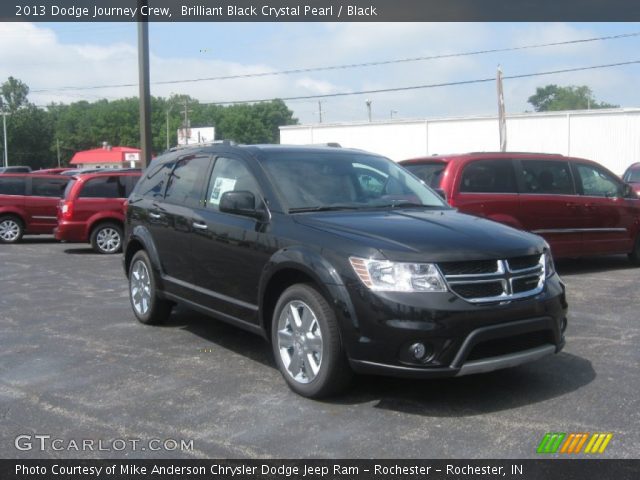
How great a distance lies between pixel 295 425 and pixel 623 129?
3691 centimetres

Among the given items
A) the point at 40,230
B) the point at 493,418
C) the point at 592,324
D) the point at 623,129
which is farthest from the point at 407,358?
the point at 623,129

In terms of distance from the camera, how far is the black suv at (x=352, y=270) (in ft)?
14.4

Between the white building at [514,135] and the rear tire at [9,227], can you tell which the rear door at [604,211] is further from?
the white building at [514,135]

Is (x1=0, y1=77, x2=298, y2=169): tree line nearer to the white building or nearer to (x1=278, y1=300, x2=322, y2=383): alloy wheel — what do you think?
the white building

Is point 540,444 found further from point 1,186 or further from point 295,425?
point 1,186

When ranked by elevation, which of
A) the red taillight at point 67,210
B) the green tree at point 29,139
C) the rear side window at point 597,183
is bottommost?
the red taillight at point 67,210

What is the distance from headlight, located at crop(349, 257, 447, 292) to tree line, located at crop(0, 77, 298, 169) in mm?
77921

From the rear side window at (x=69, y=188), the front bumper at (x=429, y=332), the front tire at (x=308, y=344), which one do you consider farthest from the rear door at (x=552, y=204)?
the rear side window at (x=69, y=188)

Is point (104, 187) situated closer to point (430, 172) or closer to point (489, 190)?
point (430, 172)

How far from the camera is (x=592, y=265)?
11.5m

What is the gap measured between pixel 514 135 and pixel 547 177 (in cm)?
3207

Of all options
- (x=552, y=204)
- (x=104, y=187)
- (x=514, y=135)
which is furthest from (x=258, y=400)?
(x=514, y=135)

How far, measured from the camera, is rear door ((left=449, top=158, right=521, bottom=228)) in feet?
31.0
